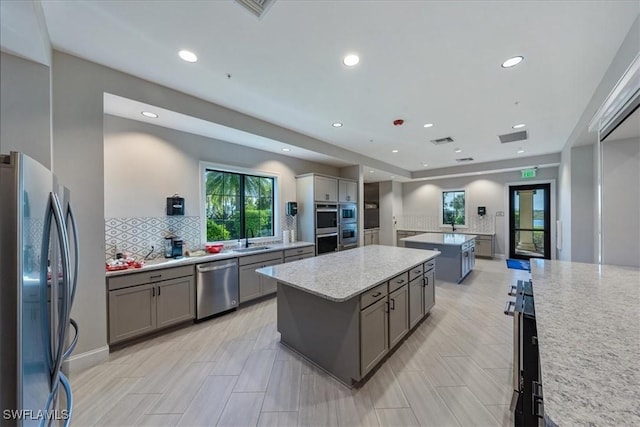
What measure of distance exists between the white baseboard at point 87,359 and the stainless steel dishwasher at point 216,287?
0.93 metres

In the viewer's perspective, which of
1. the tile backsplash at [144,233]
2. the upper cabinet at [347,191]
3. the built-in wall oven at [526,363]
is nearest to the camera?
the built-in wall oven at [526,363]

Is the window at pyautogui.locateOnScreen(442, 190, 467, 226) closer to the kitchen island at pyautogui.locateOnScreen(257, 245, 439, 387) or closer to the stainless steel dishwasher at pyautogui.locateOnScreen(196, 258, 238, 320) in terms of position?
the kitchen island at pyautogui.locateOnScreen(257, 245, 439, 387)

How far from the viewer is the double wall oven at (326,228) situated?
495 centimetres

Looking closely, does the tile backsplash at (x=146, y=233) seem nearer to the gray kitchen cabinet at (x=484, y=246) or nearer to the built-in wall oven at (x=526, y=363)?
the built-in wall oven at (x=526, y=363)

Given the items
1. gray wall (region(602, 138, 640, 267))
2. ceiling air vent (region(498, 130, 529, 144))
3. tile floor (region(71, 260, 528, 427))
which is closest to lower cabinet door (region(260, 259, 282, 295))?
tile floor (region(71, 260, 528, 427))

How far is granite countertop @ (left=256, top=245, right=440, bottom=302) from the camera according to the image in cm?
188

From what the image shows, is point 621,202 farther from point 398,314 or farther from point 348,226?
point 348,226

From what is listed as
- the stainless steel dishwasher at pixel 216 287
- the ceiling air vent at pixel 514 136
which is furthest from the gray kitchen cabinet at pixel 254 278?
the ceiling air vent at pixel 514 136

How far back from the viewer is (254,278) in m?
3.78

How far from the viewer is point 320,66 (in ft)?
7.59

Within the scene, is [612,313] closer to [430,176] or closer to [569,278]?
[569,278]

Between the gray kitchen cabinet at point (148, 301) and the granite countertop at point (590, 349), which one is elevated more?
the granite countertop at point (590, 349)

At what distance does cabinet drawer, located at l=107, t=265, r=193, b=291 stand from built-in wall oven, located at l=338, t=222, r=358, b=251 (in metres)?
3.19

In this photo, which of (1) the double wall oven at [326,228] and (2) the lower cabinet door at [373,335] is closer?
(2) the lower cabinet door at [373,335]
